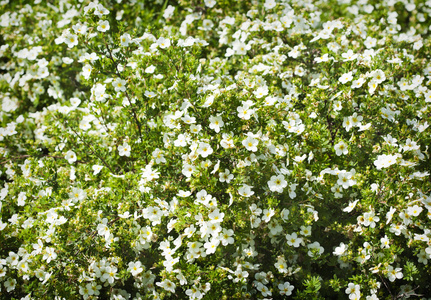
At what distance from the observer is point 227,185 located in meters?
2.66

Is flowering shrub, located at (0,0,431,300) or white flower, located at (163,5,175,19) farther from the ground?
white flower, located at (163,5,175,19)

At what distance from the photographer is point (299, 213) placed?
2.65m

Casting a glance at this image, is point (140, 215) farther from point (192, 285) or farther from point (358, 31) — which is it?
point (358, 31)

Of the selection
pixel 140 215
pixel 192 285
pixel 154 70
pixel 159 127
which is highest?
pixel 154 70

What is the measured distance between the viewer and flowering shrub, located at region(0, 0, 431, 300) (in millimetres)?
2535

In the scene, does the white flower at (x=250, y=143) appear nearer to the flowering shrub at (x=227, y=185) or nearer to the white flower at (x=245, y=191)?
the flowering shrub at (x=227, y=185)

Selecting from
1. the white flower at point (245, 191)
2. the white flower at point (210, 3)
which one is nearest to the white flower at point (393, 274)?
the white flower at point (245, 191)

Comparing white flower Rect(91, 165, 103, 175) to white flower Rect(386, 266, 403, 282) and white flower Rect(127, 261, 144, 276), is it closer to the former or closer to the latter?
white flower Rect(127, 261, 144, 276)

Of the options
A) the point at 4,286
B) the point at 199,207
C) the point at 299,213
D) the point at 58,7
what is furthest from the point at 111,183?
the point at 58,7

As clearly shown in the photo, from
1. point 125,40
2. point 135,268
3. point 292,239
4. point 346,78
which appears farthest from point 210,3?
point 135,268

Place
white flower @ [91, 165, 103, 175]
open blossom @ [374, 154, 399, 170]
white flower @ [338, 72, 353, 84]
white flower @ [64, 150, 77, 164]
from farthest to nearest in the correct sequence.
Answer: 1. white flower @ [64, 150, 77, 164]
2. white flower @ [91, 165, 103, 175]
3. white flower @ [338, 72, 353, 84]
4. open blossom @ [374, 154, 399, 170]

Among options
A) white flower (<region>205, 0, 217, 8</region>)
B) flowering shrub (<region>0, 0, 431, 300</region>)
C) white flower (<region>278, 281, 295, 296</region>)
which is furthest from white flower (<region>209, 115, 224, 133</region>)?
white flower (<region>205, 0, 217, 8</region>)

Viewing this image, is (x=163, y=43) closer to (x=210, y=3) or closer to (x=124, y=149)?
(x=124, y=149)

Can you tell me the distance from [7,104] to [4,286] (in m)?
2.36
